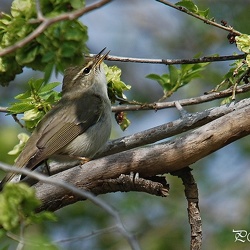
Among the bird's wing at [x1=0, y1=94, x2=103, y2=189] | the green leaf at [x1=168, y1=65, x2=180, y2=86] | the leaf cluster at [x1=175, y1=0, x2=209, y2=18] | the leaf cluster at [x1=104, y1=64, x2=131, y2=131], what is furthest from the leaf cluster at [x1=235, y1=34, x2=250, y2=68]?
the bird's wing at [x1=0, y1=94, x2=103, y2=189]

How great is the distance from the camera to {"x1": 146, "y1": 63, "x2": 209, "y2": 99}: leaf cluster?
628cm

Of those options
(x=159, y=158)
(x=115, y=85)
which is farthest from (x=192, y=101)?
(x=159, y=158)

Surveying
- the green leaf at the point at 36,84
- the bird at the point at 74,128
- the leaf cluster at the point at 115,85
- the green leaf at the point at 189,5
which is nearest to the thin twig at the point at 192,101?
the leaf cluster at the point at 115,85

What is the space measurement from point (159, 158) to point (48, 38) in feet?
5.62

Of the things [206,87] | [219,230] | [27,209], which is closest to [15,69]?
[27,209]

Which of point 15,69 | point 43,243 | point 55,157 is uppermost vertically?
point 15,69

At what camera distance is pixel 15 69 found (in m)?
4.35

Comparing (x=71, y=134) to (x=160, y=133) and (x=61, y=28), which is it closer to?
(x=160, y=133)

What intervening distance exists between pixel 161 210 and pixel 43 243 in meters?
6.14

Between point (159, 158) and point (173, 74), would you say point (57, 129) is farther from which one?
point (159, 158)

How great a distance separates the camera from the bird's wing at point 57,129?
655 centimetres

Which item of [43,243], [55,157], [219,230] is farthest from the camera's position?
[219,230]

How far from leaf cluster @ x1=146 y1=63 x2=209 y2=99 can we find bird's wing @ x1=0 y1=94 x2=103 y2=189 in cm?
93

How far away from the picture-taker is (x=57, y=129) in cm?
690
